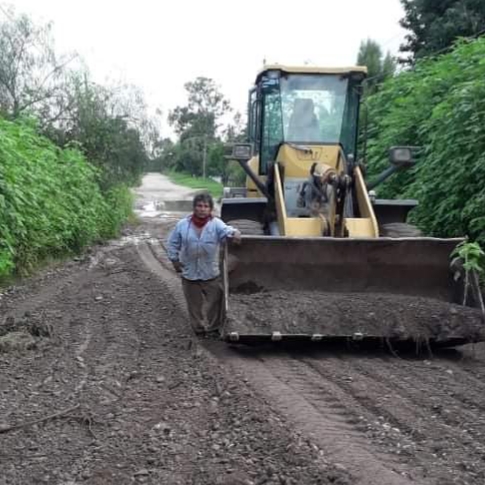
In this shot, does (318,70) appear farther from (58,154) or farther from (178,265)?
(58,154)

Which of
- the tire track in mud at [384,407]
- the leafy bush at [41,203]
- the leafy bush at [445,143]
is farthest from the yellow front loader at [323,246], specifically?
the leafy bush at [41,203]

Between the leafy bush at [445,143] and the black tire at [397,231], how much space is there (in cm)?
126

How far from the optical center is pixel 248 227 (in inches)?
365

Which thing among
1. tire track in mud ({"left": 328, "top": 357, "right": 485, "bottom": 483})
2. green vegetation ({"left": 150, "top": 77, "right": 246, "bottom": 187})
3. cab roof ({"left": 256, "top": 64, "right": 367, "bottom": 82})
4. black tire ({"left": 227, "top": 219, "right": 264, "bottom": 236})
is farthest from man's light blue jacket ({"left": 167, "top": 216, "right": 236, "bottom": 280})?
green vegetation ({"left": 150, "top": 77, "right": 246, "bottom": 187})

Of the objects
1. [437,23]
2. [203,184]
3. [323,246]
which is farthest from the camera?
[203,184]

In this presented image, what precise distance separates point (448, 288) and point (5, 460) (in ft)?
16.6

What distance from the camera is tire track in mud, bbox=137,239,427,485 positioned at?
425 centimetres

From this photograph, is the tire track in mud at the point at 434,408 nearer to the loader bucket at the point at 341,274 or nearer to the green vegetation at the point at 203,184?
the loader bucket at the point at 341,274

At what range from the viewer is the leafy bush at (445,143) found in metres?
10.6

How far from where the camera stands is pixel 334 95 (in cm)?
992

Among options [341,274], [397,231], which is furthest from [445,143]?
[341,274]

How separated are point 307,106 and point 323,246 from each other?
8.65 ft

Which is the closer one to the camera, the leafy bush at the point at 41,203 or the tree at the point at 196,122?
the leafy bush at the point at 41,203

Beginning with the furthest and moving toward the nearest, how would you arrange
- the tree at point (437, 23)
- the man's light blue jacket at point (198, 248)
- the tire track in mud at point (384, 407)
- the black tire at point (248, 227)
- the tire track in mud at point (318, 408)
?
1. the tree at point (437, 23)
2. the black tire at point (248, 227)
3. the man's light blue jacket at point (198, 248)
4. the tire track in mud at point (384, 407)
5. the tire track in mud at point (318, 408)
